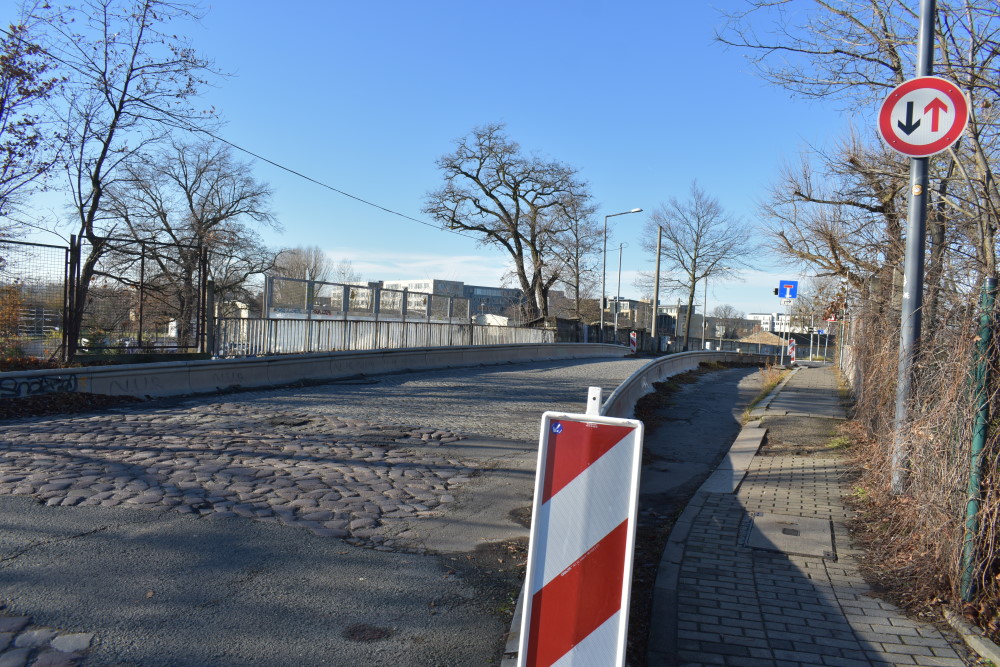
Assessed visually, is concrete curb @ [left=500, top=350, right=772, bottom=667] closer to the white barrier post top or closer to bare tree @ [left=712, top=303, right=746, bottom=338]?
the white barrier post top

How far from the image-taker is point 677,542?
564 cm

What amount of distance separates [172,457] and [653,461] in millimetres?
5902

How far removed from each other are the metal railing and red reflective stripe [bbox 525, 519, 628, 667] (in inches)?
532

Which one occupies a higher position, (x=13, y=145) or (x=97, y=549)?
(x=13, y=145)

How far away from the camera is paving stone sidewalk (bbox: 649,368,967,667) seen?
12.6 ft

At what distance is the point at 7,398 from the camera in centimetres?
984

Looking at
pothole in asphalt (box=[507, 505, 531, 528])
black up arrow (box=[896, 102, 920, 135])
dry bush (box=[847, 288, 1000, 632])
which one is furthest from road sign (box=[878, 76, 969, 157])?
pothole in asphalt (box=[507, 505, 531, 528])

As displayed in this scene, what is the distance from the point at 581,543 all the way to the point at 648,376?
15133 mm

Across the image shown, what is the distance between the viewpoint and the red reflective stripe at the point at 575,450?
3041 millimetres

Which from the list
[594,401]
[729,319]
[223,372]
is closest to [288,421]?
[223,372]

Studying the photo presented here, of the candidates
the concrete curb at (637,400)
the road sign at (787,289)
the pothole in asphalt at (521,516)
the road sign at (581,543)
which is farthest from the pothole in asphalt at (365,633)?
the road sign at (787,289)

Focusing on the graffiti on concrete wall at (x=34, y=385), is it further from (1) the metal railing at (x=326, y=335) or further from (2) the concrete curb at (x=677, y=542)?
(2) the concrete curb at (x=677, y=542)

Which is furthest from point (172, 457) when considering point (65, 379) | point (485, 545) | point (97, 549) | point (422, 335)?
point (422, 335)

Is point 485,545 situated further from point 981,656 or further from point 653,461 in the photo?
point 653,461
